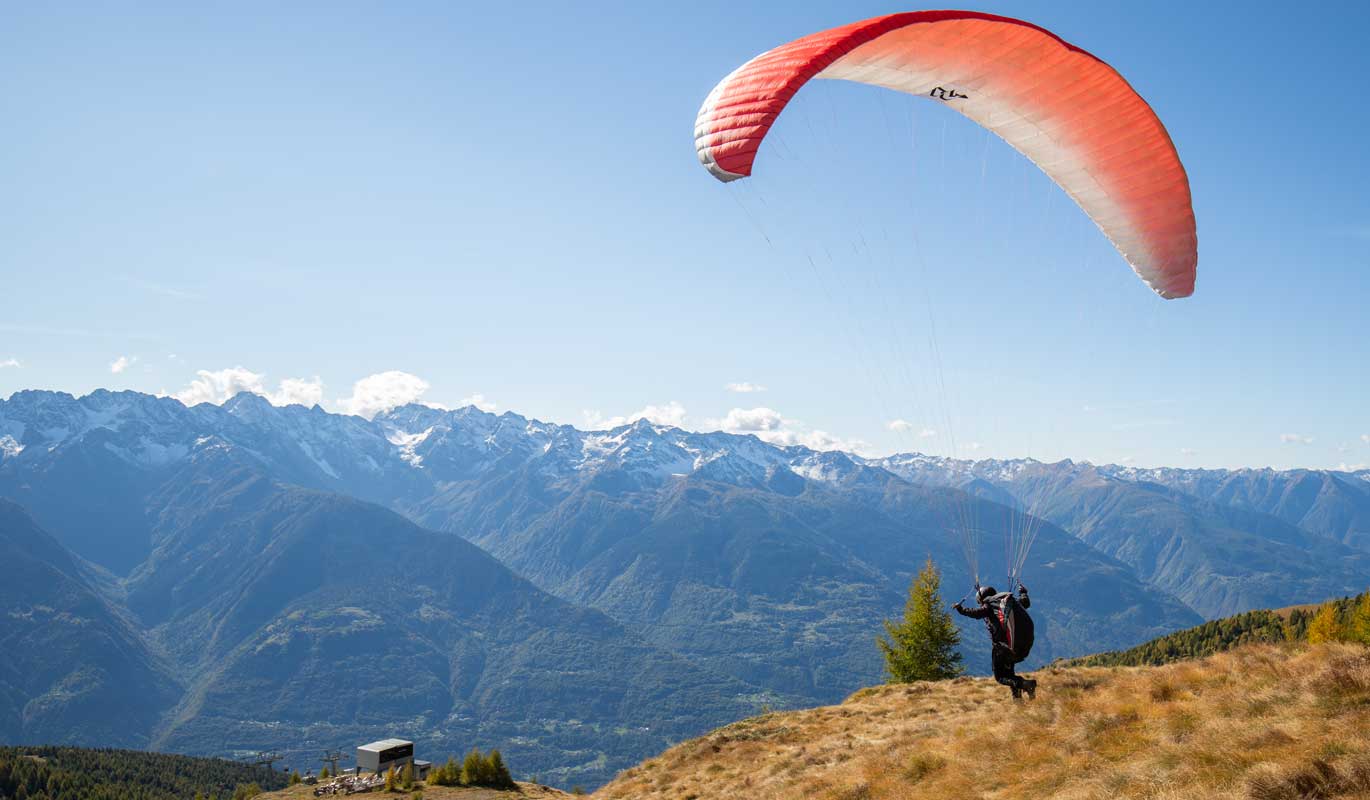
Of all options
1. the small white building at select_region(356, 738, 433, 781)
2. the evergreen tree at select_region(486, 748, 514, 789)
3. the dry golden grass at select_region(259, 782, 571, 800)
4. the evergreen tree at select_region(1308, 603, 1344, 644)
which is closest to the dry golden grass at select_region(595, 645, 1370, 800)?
the dry golden grass at select_region(259, 782, 571, 800)

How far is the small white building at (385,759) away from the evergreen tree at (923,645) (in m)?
23.6

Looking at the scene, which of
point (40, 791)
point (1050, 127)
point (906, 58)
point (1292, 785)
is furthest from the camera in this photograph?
point (40, 791)

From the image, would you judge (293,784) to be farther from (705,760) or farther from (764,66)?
(764,66)

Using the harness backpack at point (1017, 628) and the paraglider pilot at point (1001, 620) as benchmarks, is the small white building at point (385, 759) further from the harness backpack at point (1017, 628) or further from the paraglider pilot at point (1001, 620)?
the harness backpack at point (1017, 628)

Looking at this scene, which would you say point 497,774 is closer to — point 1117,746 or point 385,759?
point 385,759

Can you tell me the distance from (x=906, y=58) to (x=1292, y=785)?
14.3 meters

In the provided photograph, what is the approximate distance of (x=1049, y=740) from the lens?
12922 millimetres

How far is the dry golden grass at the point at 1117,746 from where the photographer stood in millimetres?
9305

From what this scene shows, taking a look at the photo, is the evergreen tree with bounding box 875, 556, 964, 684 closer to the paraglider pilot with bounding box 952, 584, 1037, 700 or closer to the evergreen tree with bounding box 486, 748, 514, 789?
the evergreen tree with bounding box 486, 748, 514, 789

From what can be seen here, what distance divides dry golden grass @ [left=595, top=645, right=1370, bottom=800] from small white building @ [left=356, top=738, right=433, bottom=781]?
53.5ft

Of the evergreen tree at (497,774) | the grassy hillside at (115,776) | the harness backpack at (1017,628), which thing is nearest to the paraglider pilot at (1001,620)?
the harness backpack at (1017,628)

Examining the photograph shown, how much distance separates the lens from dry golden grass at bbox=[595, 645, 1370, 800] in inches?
366

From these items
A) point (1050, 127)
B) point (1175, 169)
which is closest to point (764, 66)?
point (1050, 127)

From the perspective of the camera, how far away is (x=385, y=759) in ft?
110
